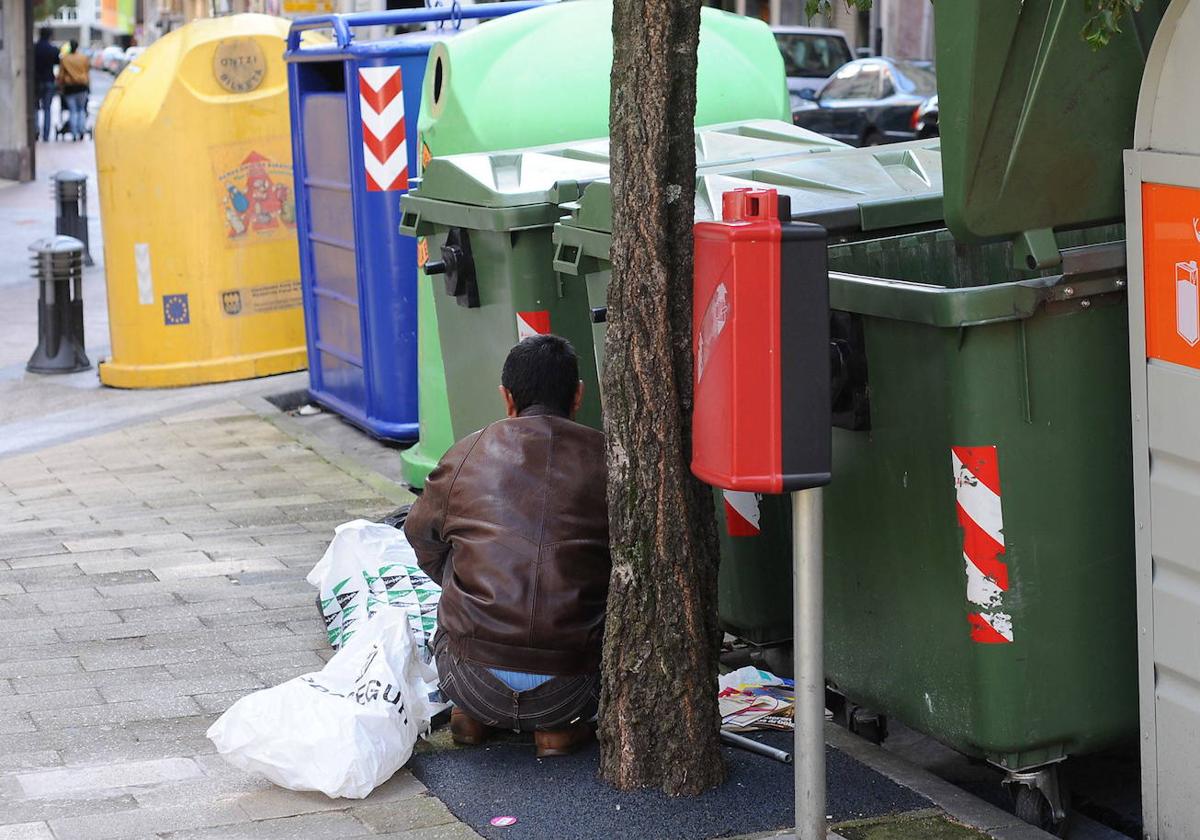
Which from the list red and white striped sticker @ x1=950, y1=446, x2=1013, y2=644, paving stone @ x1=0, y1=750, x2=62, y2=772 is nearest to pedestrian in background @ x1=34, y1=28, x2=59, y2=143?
paving stone @ x1=0, y1=750, x2=62, y2=772

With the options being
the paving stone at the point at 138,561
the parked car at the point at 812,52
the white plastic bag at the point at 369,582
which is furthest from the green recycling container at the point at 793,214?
the parked car at the point at 812,52

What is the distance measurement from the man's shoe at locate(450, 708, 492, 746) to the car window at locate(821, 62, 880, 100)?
16620 millimetres

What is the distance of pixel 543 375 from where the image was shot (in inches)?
164

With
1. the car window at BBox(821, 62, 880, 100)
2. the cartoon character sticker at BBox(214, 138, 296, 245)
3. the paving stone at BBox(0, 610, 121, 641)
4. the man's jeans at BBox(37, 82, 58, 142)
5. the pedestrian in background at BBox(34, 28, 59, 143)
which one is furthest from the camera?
the man's jeans at BBox(37, 82, 58, 142)

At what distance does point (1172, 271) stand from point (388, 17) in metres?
5.01

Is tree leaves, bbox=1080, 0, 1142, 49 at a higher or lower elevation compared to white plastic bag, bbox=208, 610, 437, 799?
higher

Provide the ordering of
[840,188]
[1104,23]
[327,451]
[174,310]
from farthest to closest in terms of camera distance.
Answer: [174,310] < [327,451] < [840,188] < [1104,23]

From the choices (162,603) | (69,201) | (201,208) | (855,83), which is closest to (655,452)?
(162,603)

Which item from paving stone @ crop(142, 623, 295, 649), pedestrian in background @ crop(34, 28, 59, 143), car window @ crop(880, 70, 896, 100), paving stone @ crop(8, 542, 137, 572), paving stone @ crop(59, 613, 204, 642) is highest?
pedestrian in background @ crop(34, 28, 59, 143)

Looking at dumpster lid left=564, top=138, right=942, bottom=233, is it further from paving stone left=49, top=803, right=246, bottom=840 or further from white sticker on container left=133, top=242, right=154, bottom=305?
white sticker on container left=133, top=242, right=154, bottom=305

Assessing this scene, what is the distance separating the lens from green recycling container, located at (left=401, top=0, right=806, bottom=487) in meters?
6.32

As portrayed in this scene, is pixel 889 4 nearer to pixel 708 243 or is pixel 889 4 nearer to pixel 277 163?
pixel 277 163

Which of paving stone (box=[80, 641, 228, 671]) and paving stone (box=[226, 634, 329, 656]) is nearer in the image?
paving stone (box=[80, 641, 228, 671])

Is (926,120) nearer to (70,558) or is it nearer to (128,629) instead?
(70,558)
